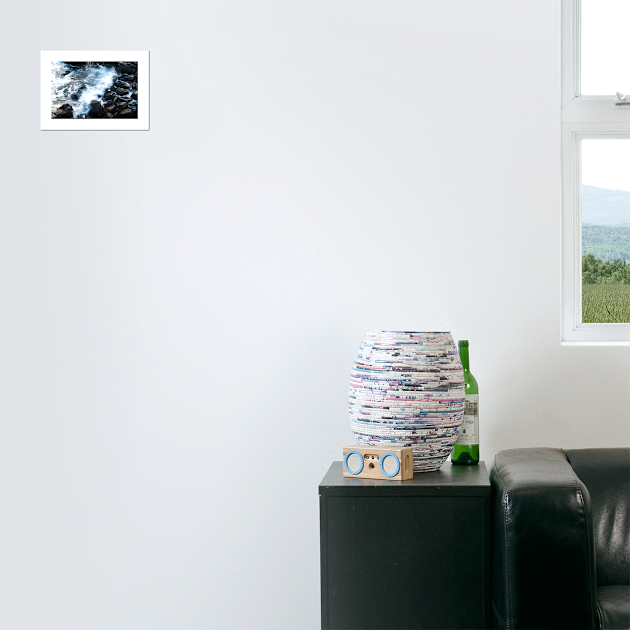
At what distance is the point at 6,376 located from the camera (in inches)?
92.3

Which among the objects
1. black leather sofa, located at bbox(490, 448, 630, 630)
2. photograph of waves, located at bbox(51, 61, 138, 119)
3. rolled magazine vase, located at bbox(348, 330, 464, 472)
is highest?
photograph of waves, located at bbox(51, 61, 138, 119)

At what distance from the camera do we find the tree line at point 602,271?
240 centimetres

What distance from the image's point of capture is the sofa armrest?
1479 mm

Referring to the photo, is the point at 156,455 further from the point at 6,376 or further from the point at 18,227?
the point at 18,227

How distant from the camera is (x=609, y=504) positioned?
1932 mm

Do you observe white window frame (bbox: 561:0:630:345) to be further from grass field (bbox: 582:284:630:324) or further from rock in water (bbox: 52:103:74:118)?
rock in water (bbox: 52:103:74:118)

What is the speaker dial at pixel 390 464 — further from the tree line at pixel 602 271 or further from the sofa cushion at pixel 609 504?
the tree line at pixel 602 271

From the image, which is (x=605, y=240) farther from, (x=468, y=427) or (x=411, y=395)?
(x=411, y=395)

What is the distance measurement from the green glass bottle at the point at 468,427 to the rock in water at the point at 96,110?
1.40 metres

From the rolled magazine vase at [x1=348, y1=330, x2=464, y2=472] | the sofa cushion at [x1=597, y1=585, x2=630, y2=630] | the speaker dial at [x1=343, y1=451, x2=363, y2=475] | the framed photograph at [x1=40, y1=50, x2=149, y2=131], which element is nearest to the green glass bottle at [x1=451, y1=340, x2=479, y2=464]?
the rolled magazine vase at [x1=348, y1=330, x2=464, y2=472]

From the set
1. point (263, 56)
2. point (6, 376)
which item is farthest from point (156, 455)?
point (263, 56)

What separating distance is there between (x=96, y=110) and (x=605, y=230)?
1764 mm

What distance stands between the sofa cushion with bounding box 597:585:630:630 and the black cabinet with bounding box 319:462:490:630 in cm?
26

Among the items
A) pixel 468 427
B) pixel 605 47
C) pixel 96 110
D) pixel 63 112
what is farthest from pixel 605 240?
pixel 63 112
